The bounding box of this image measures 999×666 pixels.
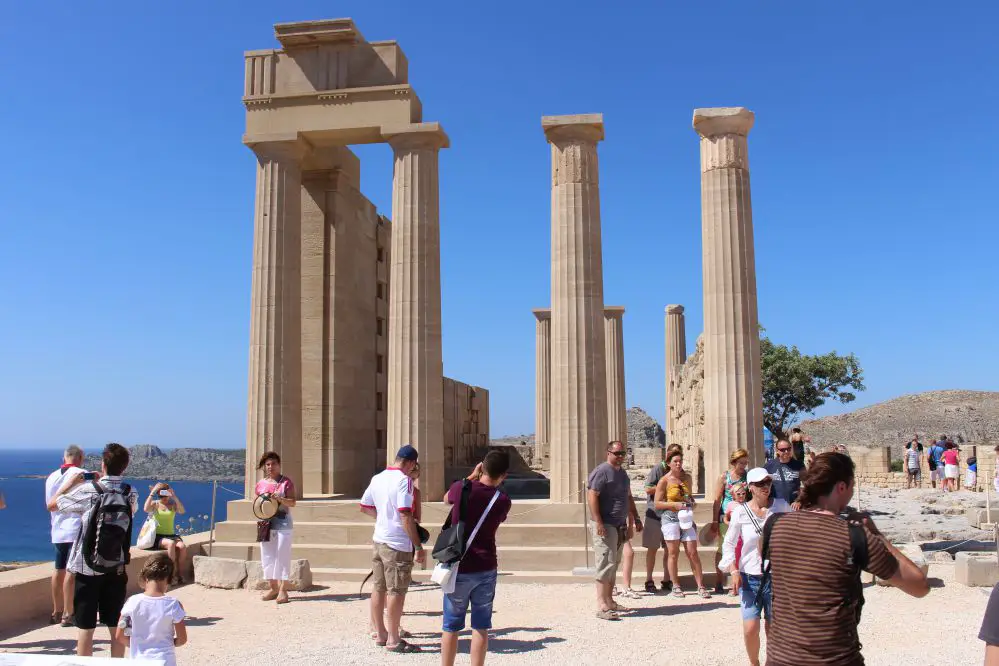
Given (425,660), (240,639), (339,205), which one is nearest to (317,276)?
(339,205)

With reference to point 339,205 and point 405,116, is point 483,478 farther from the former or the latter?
point 339,205

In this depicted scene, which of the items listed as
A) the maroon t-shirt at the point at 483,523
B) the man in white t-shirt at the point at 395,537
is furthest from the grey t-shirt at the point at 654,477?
the maroon t-shirt at the point at 483,523

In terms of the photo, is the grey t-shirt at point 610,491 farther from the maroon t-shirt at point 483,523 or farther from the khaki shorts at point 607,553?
the maroon t-shirt at point 483,523

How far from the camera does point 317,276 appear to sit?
1748cm

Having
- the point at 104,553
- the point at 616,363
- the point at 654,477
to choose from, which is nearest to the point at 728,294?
the point at 654,477

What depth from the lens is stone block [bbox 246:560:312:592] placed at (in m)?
11.8

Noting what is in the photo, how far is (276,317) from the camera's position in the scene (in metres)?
15.6

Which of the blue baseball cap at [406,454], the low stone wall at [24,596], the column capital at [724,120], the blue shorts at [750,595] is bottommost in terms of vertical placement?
the low stone wall at [24,596]

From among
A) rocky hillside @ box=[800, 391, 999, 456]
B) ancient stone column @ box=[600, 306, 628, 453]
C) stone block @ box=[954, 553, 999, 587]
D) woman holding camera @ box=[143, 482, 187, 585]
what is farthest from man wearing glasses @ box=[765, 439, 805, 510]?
rocky hillside @ box=[800, 391, 999, 456]

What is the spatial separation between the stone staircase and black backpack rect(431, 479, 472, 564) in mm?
6324

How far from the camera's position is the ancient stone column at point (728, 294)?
47.0 feet

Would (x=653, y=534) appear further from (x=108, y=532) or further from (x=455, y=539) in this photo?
(x=108, y=532)

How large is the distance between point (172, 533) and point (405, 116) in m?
8.58

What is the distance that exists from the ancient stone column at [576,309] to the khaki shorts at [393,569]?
627 centimetres
